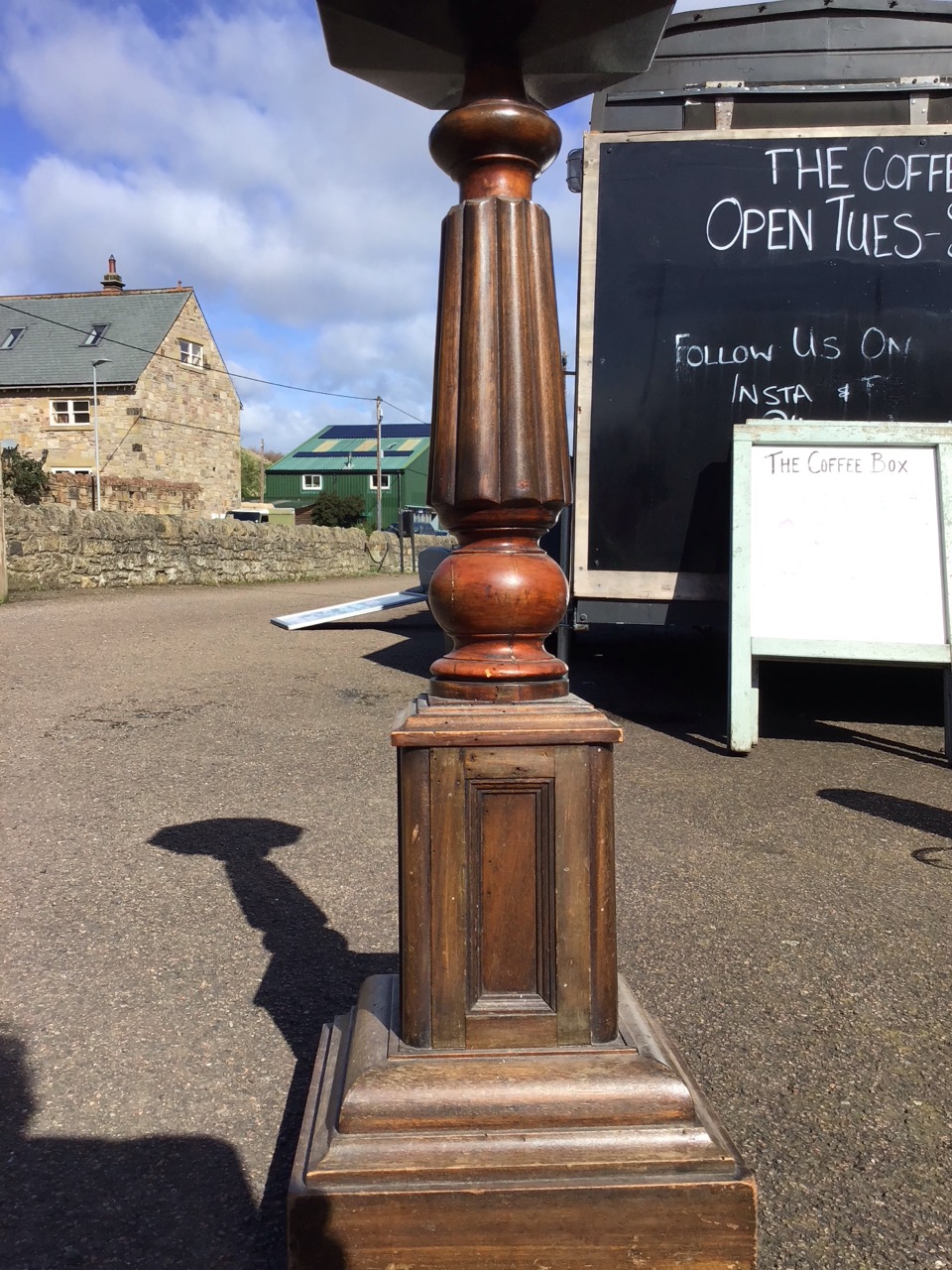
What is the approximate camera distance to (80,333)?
39406 millimetres

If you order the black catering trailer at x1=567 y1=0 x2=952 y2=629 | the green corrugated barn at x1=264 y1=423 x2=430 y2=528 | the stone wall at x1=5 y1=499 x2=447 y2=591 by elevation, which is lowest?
the stone wall at x1=5 y1=499 x2=447 y2=591

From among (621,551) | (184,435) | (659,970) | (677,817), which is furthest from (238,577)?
(184,435)

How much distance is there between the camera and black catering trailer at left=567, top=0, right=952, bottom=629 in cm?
556

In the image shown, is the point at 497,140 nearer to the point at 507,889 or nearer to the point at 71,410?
the point at 507,889

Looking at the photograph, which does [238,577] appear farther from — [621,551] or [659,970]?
[659,970]

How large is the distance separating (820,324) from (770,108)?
52.3 inches

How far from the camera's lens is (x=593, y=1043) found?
1.75m

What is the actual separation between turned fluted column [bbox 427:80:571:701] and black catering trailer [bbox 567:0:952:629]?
4003 mm

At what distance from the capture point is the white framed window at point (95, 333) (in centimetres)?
3888

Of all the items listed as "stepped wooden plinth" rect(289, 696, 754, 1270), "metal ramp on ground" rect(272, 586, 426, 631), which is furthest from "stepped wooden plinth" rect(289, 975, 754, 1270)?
"metal ramp on ground" rect(272, 586, 426, 631)

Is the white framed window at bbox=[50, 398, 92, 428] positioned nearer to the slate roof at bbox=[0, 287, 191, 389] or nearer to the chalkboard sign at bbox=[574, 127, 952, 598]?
the slate roof at bbox=[0, 287, 191, 389]

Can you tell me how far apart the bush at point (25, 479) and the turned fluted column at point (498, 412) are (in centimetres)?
2878

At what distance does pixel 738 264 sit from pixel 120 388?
118 feet

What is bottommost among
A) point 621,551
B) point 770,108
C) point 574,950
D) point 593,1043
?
point 593,1043
